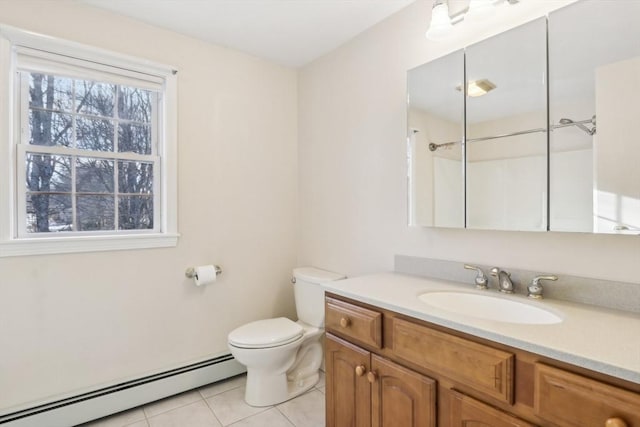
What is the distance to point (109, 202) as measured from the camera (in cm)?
199

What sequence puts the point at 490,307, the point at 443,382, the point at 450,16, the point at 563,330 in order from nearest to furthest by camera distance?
the point at 563,330 → the point at 443,382 → the point at 490,307 → the point at 450,16

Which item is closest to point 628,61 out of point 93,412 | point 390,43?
point 390,43

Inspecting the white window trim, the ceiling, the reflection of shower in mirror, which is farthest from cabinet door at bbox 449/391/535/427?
the ceiling

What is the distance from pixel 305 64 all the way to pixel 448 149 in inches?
58.2

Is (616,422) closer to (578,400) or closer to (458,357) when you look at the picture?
(578,400)

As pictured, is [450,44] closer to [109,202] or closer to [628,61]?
[628,61]

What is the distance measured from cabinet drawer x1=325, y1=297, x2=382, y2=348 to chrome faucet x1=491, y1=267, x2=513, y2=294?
1.75 ft

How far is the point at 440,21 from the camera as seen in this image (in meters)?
1.52

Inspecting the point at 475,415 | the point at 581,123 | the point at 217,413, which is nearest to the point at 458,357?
the point at 475,415

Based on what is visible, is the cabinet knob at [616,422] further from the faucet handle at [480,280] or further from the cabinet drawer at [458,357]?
the faucet handle at [480,280]

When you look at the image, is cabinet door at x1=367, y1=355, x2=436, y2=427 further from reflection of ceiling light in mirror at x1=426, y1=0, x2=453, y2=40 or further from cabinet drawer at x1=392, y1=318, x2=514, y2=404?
reflection of ceiling light in mirror at x1=426, y1=0, x2=453, y2=40

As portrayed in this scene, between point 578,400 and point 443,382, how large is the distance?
15.3 inches

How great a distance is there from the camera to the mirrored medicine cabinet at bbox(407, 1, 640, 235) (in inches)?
43.6

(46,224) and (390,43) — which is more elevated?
(390,43)
